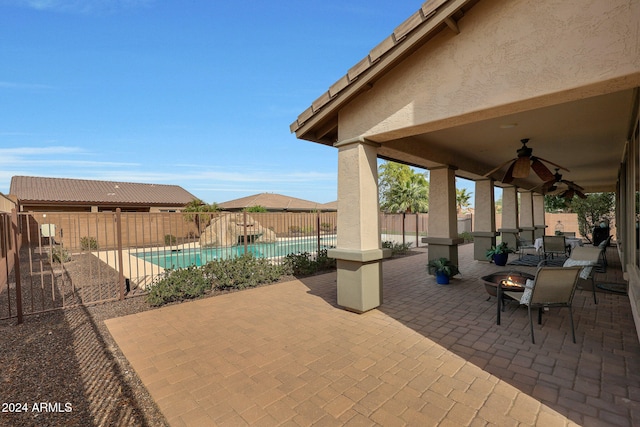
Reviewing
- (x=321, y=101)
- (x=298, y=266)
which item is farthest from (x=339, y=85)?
(x=298, y=266)

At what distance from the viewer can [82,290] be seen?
7.60 meters

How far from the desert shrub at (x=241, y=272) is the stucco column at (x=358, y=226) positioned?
3.17 meters

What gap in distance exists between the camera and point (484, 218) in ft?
35.6

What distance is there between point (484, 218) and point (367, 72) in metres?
8.66

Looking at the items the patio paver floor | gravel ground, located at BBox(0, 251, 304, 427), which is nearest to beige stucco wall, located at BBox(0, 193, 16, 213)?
gravel ground, located at BBox(0, 251, 304, 427)

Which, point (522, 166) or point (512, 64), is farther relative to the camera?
point (522, 166)

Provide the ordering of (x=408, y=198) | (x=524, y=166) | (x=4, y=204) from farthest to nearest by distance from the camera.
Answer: (x=408, y=198)
(x=4, y=204)
(x=524, y=166)

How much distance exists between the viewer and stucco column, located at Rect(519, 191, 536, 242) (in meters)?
14.9

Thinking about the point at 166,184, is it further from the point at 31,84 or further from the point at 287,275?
the point at 287,275

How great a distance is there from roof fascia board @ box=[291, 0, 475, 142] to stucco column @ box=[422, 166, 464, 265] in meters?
4.30

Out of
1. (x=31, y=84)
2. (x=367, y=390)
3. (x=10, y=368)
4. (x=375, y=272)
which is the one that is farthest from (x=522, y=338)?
(x=31, y=84)

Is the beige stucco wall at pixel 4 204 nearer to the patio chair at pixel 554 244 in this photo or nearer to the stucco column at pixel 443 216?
the stucco column at pixel 443 216

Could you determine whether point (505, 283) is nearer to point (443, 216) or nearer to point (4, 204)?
point (443, 216)

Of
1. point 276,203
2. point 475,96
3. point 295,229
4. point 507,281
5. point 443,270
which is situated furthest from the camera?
point 276,203
